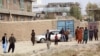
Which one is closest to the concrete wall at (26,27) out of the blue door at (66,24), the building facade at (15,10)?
the blue door at (66,24)

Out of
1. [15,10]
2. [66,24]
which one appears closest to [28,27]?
[66,24]

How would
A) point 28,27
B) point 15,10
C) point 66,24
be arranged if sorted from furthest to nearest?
point 15,10, point 28,27, point 66,24

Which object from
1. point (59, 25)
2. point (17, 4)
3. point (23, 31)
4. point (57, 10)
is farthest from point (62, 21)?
point (57, 10)

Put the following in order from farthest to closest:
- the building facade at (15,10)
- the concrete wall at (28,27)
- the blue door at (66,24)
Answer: the building facade at (15,10) → the concrete wall at (28,27) → the blue door at (66,24)

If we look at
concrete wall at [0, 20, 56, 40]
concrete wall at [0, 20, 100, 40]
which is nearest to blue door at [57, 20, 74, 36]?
concrete wall at [0, 20, 100, 40]

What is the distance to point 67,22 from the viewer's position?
40250mm

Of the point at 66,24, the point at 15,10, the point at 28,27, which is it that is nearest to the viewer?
the point at 66,24

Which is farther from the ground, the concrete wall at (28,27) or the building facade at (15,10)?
the building facade at (15,10)

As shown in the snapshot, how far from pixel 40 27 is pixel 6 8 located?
11.8 m

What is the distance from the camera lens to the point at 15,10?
5341 centimetres

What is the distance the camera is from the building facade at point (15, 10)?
49.8 metres

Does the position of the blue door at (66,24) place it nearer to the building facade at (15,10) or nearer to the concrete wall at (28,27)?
the concrete wall at (28,27)

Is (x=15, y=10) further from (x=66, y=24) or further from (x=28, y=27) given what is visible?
(x=66, y=24)

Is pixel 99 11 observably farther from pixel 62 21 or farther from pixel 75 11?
pixel 62 21
